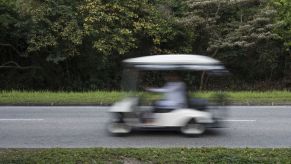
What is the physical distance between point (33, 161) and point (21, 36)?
19831 millimetres

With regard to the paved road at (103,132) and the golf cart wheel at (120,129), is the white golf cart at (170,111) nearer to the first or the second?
the golf cart wheel at (120,129)

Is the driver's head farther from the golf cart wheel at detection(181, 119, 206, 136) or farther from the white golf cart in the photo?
the golf cart wheel at detection(181, 119, 206, 136)

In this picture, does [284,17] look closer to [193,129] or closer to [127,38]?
[127,38]

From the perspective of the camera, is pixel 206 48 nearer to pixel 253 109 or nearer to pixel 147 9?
pixel 147 9

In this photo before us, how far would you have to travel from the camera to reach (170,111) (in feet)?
38.8

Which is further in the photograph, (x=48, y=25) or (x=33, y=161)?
(x=48, y=25)

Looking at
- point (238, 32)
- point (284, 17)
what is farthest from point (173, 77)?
point (284, 17)

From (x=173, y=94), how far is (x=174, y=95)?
0.04 metres

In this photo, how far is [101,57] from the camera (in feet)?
92.2

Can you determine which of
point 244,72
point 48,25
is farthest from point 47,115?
point 244,72

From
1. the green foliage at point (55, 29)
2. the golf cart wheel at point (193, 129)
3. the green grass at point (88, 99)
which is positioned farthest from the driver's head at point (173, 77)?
the green foliage at point (55, 29)

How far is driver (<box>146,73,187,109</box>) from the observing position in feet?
39.0

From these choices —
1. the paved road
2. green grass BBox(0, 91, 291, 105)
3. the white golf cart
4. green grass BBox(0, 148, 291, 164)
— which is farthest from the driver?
green grass BBox(0, 91, 291, 105)

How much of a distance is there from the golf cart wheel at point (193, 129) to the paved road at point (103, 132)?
0.14 meters
